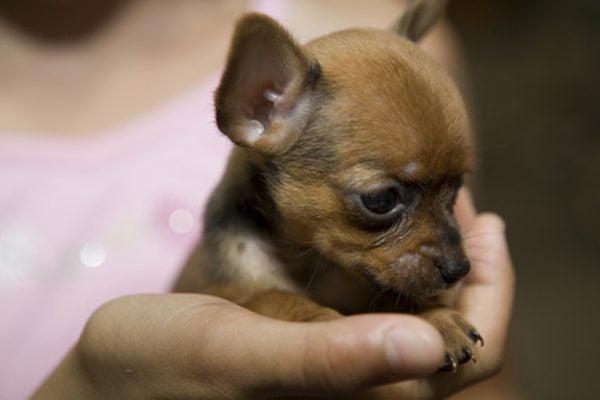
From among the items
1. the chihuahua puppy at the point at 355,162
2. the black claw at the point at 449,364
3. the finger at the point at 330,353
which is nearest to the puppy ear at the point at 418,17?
the chihuahua puppy at the point at 355,162

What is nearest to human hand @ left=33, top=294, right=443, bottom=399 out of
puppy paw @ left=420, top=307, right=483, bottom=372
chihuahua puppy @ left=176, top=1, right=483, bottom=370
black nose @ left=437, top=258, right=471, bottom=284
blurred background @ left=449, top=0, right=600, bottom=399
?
chihuahua puppy @ left=176, top=1, right=483, bottom=370

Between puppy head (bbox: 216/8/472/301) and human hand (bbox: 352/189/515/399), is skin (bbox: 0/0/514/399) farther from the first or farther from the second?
puppy head (bbox: 216/8/472/301)

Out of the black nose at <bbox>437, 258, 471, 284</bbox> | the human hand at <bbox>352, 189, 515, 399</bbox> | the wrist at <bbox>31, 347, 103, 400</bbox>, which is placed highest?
the black nose at <bbox>437, 258, 471, 284</bbox>

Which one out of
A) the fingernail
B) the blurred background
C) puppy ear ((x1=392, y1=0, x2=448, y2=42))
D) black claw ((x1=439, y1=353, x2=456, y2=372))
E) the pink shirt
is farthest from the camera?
the blurred background

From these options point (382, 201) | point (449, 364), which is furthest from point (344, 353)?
point (382, 201)

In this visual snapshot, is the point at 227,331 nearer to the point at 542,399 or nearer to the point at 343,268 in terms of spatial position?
the point at 343,268

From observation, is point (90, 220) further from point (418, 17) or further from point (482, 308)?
point (482, 308)
